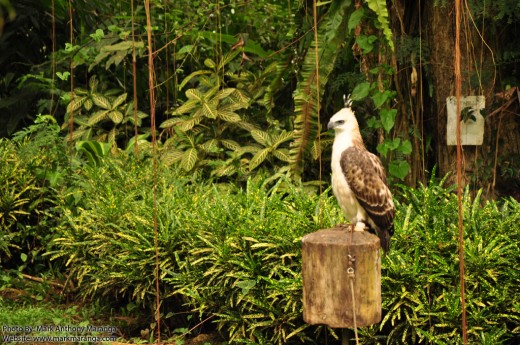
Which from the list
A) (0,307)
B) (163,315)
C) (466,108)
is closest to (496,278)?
(466,108)

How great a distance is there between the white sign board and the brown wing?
1.80 meters

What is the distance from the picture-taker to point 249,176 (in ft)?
19.5

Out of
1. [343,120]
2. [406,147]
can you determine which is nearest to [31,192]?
[406,147]

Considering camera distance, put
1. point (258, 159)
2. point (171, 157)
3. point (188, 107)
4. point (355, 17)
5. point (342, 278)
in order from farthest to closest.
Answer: point (188, 107) → point (171, 157) → point (258, 159) → point (355, 17) → point (342, 278)

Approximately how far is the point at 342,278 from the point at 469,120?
253 centimetres

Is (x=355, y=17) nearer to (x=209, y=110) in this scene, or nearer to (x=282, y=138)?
(x=282, y=138)

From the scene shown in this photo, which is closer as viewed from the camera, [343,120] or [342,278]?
[342,278]

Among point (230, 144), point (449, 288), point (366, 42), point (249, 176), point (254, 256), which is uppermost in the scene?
point (366, 42)

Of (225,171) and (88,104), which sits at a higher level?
(88,104)

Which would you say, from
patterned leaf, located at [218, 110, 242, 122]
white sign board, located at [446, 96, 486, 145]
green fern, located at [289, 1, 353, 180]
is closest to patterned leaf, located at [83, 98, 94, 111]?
patterned leaf, located at [218, 110, 242, 122]

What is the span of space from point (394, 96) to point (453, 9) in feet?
2.42

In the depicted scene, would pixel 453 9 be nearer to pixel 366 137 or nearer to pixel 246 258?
pixel 366 137

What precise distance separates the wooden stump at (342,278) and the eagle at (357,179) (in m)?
0.32

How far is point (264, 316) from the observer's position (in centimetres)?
451
